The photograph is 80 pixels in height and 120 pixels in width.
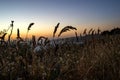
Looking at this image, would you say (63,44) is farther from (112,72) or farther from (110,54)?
(112,72)

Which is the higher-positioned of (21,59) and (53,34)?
(53,34)

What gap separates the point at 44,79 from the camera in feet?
17.9

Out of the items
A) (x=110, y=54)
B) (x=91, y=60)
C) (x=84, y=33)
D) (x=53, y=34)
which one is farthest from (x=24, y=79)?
(x=84, y=33)

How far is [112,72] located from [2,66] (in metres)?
2.36

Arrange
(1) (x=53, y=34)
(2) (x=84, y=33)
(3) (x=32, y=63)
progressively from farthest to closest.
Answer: (2) (x=84, y=33)
(3) (x=32, y=63)
(1) (x=53, y=34)

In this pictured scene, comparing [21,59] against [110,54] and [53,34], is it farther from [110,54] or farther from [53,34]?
[110,54]

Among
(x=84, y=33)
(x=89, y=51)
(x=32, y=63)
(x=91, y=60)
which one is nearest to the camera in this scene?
(x=32, y=63)

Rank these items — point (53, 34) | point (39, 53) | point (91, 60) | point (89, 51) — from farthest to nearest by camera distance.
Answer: point (39, 53), point (89, 51), point (91, 60), point (53, 34)

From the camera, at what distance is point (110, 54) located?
6746 mm

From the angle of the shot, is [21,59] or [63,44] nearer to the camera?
[21,59]

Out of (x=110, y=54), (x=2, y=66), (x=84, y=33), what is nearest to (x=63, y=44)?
(x=84, y=33)

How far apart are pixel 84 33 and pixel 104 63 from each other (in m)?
2.73

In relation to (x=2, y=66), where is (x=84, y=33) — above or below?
above

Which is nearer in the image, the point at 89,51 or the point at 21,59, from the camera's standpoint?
the point at 21,59
